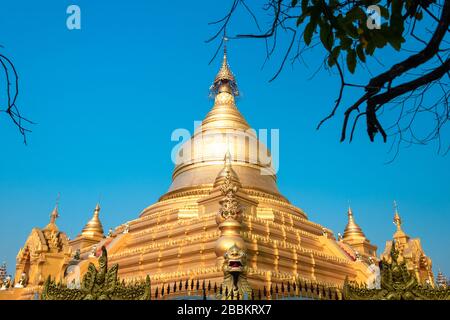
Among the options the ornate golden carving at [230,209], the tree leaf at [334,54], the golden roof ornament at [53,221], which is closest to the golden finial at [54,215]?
the golden roof ornament at [53,221]

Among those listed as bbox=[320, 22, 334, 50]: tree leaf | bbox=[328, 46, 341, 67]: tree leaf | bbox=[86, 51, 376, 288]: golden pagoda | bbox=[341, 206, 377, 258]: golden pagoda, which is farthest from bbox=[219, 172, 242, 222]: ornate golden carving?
bbox=[341, 206, 377, 258]: golden pagoda

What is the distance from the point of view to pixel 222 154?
2680 centimetres

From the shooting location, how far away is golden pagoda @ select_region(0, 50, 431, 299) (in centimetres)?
1633

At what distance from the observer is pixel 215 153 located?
2703 centimetres

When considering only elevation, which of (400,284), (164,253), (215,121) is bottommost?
(400,284)

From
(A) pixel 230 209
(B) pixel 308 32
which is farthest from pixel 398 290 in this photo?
(A) pixel 230 209

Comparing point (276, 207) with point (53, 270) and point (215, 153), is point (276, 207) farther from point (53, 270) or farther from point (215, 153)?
point (53, 270)

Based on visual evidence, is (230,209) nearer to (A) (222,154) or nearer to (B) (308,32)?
(A) (222,154)

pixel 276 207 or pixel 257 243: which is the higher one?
pixel 276 207

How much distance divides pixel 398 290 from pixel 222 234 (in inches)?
310

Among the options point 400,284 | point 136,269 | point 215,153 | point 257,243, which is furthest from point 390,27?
point 215,153

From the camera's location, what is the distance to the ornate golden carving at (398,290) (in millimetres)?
8805

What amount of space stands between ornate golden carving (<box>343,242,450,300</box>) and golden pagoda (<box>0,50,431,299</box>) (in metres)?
2.91
